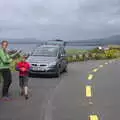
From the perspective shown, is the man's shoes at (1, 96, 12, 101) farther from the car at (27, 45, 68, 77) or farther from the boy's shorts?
the car at (27, 45, 68, 77)

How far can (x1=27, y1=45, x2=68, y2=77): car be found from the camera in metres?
19.6

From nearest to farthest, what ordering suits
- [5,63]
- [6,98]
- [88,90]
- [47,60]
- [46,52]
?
[5,63]
[6,98]
[88,90]
[47,60]
[46,52]

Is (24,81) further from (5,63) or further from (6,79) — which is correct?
(5,63)

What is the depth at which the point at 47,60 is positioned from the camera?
2014 cm

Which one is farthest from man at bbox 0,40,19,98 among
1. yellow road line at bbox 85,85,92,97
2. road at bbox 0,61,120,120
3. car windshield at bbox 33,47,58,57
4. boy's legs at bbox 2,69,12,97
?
car windshield at bbox 33,47,58,57

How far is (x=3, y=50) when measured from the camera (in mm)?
12203

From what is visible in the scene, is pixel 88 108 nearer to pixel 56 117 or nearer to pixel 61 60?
pixel 56 117

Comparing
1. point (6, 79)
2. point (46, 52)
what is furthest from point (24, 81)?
point (46, 52)

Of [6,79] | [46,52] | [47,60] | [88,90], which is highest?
[46,52]

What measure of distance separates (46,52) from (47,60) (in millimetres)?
1414

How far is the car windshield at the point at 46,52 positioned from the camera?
21.2 meters

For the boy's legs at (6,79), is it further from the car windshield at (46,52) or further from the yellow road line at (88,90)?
the car windshield at (46,52)

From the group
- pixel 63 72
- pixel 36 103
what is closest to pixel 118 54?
pixel 63 72

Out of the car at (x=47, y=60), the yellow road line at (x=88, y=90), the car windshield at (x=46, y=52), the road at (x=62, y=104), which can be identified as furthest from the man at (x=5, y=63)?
the car windshield at (x=46, y=52)
